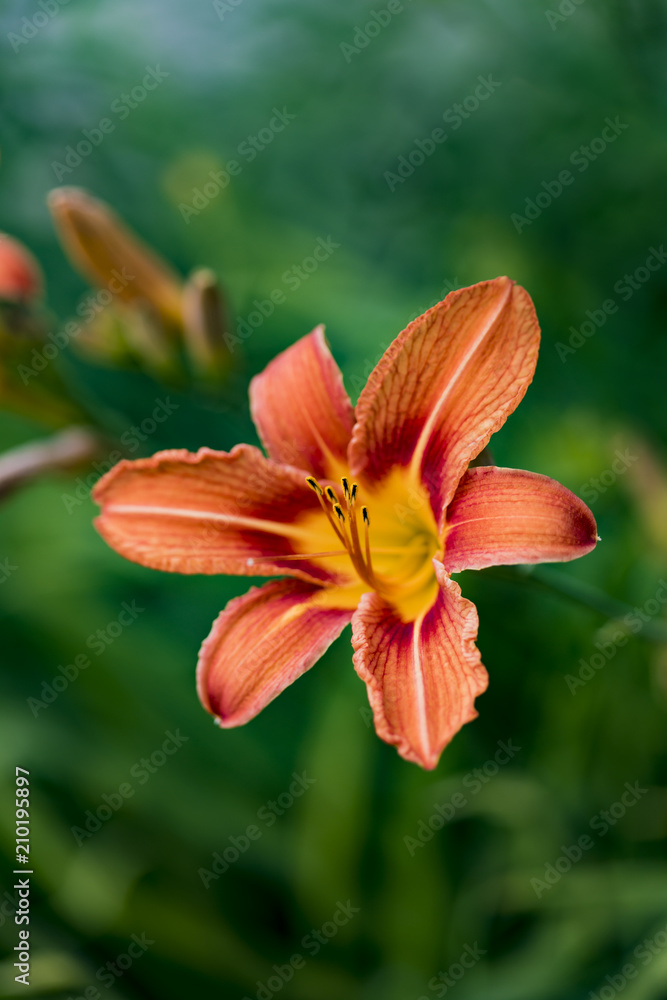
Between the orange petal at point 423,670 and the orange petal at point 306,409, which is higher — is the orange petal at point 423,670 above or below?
below

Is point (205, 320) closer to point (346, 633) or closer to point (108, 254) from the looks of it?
point (108, 254)

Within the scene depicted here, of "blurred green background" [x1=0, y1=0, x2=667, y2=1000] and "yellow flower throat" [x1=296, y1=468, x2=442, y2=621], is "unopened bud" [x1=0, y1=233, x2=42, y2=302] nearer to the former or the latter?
"blurred green background" [x1=0, y1=0, x2=667, y2=1000]

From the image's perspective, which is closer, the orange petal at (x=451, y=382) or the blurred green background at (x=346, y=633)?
the orange petal at (x=451, y=382)

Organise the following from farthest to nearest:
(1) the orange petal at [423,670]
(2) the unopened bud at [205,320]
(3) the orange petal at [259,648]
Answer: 1. (2) the unopened bud at [205,320]
2. (3) the orange petal at [259,648]
3. (1) the orange petal at [423,670]

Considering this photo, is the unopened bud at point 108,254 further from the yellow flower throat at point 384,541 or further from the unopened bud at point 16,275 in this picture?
the yellow flower throat at point 384,541

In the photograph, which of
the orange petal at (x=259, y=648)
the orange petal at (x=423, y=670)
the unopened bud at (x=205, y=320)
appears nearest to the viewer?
the orange petal at (x=423, y=670)

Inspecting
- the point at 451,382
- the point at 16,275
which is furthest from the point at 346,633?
the point at 16,275

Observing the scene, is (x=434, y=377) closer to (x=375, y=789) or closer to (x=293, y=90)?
(x=375, y=789)

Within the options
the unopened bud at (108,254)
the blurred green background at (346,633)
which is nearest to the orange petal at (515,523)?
the blurred green background at (346,633)
